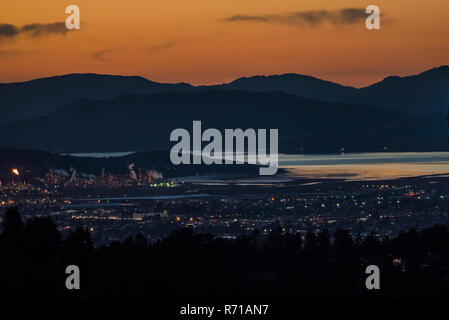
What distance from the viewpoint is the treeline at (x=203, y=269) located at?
3291cm

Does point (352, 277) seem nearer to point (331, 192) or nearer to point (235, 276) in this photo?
point (235, 276)

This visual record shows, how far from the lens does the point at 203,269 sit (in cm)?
3616

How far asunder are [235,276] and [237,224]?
6038 cm

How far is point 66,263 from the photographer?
3497 cm

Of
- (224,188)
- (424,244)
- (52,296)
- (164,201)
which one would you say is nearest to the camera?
(52,296)

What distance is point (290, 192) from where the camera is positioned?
500 ft

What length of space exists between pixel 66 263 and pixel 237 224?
203ft

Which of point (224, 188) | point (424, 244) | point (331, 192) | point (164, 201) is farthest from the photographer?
point (224, 188)

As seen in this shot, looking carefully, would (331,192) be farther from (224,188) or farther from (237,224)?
(237,224)

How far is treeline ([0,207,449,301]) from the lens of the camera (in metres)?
32.9

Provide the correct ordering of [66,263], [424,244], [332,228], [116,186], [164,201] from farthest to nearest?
[116,186] < [164,201] < [332,228] < [424,244] < [66,263]
